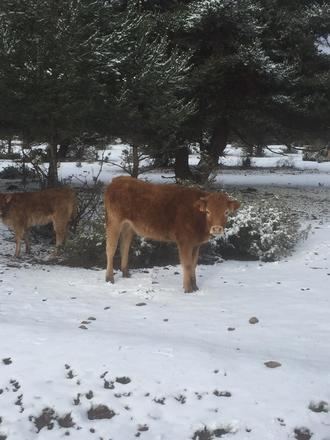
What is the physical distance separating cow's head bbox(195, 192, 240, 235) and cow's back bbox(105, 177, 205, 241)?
23 cm

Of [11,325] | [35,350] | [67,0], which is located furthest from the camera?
[67,0]

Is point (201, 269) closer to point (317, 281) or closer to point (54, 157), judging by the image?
point (317, 281)

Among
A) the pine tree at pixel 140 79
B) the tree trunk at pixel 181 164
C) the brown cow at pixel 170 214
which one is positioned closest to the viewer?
the brown cow at pixel 170 214

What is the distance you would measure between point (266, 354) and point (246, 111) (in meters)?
12.6

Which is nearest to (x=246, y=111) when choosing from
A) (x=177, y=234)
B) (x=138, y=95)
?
(x=138, y=95)

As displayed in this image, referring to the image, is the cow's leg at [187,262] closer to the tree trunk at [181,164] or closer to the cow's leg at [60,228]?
the cow's leg at [60,228]

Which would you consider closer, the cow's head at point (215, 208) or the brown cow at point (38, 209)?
the cow's head at point (215, 208)

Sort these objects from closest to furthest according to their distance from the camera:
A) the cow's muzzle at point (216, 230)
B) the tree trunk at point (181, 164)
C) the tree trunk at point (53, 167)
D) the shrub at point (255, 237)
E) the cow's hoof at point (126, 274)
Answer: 1. the cow's muzzle at point (216, 230)
2. the cow's hoof at point (126, 274)
3. the shrub at point (255, 237)
4. the tree trunk at point (53, 167)
5. the tree trunk at point (181, 164)

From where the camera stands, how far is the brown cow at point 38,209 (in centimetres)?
959

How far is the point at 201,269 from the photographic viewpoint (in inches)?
333

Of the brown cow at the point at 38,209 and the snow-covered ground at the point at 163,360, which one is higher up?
the brown cow at the point at 38,209

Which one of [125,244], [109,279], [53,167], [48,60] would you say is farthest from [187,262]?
[53,167]


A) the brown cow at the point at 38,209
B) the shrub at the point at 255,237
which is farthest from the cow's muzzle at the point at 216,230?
the brown cow at the point at 38,209

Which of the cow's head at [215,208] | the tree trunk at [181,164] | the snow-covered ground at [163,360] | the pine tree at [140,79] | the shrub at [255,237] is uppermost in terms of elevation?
the pine tree at [140,79]
